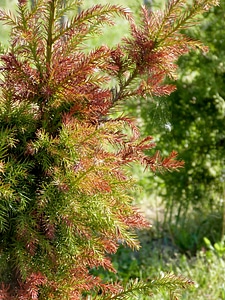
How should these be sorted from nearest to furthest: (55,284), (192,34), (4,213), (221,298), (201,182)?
(4,213) < (55,284) < (221,298) < (192,34) < (201,182)

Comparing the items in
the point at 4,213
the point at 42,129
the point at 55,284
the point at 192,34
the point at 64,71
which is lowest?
the point at 55,284

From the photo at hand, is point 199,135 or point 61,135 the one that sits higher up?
point 199,135

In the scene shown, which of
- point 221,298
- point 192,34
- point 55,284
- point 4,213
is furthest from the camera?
point 192,34

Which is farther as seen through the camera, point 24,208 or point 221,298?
point 221,298

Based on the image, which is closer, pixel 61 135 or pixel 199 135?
pixel 61 135

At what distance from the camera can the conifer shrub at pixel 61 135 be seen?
205 cm

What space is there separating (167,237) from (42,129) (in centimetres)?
370

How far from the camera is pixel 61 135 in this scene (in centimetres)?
204

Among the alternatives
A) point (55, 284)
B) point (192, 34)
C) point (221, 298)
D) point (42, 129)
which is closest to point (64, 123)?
point (42, 129)

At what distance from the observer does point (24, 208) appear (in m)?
2.08

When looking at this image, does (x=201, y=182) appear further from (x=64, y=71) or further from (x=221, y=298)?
(x=64, y=71)

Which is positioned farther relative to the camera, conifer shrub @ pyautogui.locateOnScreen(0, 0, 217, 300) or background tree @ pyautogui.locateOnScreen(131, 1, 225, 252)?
background tree @ pyautogui.locateOnScreen(131, 1, 225, 252)

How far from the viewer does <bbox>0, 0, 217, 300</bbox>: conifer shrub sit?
2053mm

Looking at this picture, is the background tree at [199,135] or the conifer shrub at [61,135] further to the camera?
the background tree at [199,135]
